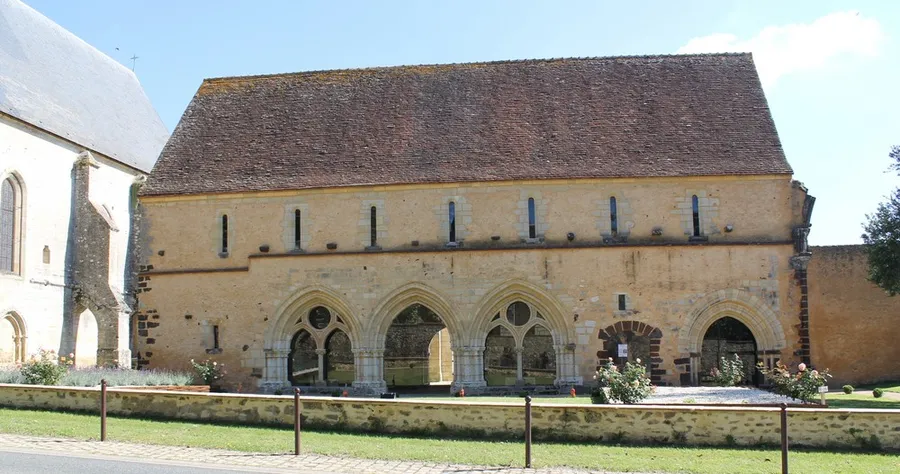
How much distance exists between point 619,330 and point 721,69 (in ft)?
27.8

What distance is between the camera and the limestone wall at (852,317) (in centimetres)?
2366

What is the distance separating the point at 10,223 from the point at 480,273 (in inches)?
550

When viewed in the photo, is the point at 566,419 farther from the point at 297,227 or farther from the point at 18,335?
the point at 18,335

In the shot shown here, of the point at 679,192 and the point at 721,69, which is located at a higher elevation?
the point at 721,69

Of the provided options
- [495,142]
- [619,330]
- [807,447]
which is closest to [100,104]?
[495,142]

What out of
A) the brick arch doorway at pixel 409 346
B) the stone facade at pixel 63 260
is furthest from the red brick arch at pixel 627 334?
the stone facade at pixel 63 260

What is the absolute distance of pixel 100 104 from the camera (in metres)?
31.3

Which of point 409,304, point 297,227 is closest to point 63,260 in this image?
point 297,227

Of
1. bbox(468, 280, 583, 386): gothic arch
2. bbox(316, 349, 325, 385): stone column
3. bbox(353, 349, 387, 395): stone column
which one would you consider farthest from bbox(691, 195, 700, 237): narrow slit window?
bbox(316, 349, 325, 385): stone column

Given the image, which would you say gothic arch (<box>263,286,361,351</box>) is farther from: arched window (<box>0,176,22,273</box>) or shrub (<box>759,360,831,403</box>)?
shrub (<box>759,360,831,403</box>)

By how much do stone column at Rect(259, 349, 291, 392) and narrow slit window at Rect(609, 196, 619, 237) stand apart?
29.6 feet

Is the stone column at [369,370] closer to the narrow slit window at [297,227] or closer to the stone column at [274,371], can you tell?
the stone column at [274,371]

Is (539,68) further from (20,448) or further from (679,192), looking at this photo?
(20,448)

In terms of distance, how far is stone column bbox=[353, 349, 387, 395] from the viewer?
72.4 ft
